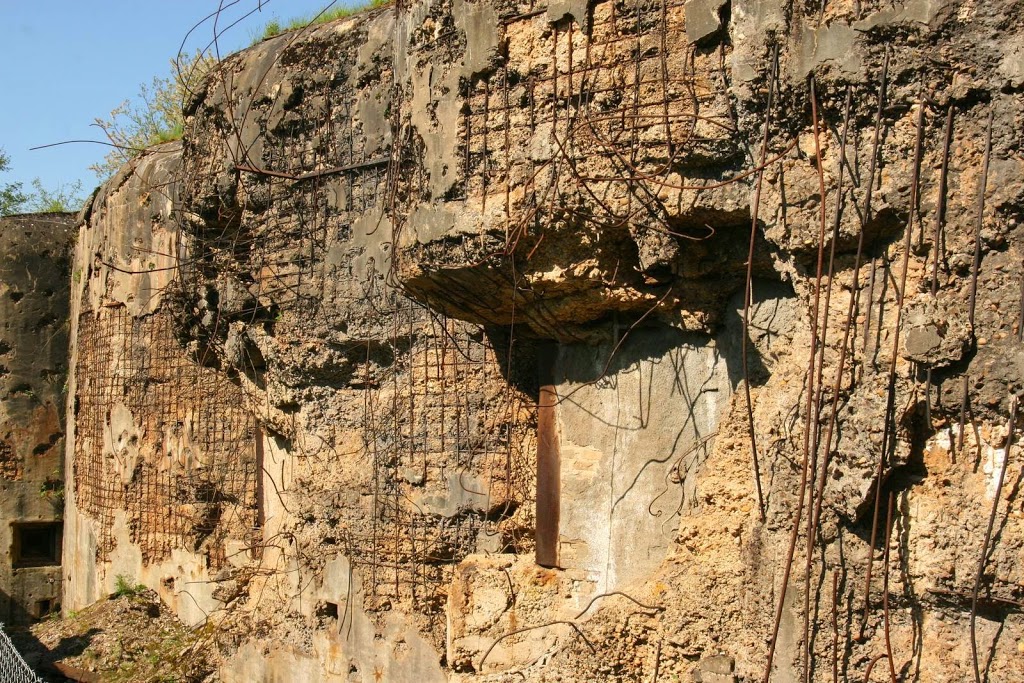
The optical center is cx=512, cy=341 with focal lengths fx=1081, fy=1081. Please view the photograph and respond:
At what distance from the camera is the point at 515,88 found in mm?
4352

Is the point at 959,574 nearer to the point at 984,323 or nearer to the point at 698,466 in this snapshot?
the point at 984,323

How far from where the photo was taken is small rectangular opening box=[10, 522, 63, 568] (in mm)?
10500

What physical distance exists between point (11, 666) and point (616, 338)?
459cm

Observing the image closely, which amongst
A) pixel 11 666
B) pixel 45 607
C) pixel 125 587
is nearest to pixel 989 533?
pixel 11 666

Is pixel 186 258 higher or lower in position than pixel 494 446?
higher

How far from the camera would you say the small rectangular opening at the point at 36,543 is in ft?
34.4

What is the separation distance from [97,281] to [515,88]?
6.09m

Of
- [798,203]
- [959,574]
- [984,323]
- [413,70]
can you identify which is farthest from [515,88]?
[959,574]

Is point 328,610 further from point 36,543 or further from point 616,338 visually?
point 36,543

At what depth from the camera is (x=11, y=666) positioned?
6.74m

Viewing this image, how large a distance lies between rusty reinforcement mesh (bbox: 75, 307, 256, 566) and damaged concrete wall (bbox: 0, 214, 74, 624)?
3.80 ft

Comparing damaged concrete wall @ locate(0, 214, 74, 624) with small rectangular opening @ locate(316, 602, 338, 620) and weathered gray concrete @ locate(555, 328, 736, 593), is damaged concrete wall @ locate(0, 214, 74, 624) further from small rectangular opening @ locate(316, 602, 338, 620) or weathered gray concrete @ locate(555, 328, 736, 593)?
Result: weathered gray concrete @ locate(555, 328, 736, 593)

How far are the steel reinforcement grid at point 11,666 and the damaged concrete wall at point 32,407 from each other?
3.29 metres

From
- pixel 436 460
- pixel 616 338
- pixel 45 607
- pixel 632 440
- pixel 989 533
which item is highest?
pixel 616 338
